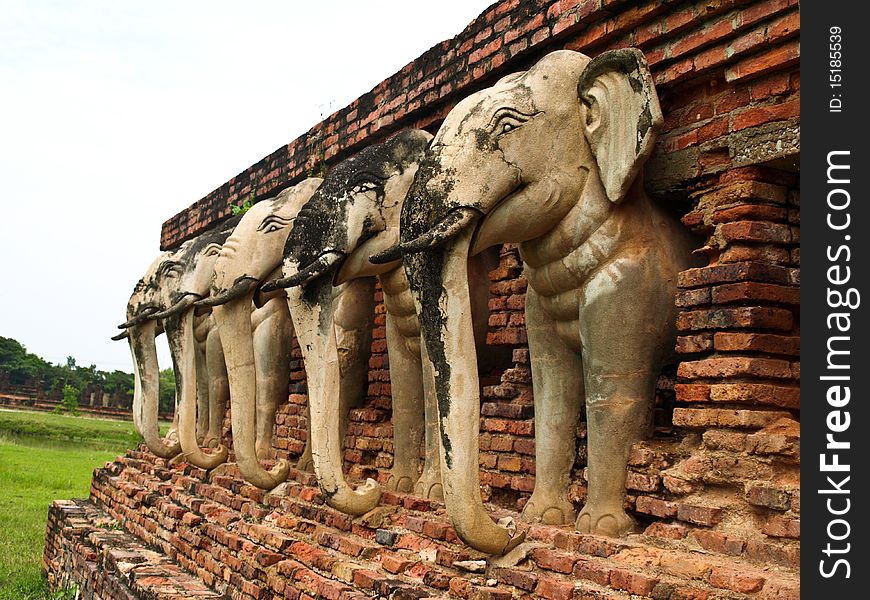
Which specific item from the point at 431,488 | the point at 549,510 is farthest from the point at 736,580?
the point at 431,488

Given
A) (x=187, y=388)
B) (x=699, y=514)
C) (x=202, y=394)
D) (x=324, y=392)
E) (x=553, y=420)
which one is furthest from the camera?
(x=202, y=394)

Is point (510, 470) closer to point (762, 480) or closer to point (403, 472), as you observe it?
point (403, 472)

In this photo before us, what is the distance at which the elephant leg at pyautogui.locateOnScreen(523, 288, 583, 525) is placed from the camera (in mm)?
4445

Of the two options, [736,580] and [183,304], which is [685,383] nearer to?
[736,580]

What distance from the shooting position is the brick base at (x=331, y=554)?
3.55 meters

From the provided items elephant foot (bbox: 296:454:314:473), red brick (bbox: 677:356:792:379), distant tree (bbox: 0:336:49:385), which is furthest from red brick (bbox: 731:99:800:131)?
distant tree (bbox: 0:336:49:385)

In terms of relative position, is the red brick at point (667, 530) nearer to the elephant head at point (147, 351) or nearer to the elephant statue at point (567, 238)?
the elephant statue at point (567, 238)

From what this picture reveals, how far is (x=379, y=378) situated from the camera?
21.3 feet

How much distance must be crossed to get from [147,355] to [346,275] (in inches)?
154

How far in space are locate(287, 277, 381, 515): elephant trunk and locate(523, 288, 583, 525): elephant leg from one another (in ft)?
3.61

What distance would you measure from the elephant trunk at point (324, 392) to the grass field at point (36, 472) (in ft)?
17.5

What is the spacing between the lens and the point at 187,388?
7547mm

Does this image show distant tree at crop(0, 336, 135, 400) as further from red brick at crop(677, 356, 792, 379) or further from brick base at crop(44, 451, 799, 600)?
red brick at crop(677, 356, 792, 379)

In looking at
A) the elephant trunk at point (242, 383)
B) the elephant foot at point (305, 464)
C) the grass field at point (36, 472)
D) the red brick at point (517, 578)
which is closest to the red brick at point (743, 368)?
the red brick at point (517, 578)
